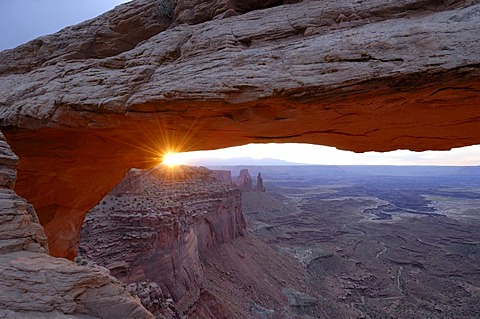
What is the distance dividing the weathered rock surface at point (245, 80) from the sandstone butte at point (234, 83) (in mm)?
31

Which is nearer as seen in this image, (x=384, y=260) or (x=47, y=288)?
(x=47, y=288)

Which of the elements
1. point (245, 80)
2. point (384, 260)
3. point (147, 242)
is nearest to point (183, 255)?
point (147, 242)

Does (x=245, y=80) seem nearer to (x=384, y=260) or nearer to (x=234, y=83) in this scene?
(x=234, y=83)

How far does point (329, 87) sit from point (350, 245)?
42.5 metres

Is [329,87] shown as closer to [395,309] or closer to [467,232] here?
[395,309]

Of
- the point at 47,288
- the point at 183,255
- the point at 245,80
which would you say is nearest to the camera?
the point at 47,288

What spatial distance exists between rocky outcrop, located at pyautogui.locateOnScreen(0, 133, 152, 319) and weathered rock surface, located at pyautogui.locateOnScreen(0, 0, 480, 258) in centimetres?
339

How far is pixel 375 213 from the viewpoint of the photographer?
7662 centimetres

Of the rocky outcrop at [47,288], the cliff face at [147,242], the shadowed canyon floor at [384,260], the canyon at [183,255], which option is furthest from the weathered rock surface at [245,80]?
the shadowed canyon floor at [384,260]

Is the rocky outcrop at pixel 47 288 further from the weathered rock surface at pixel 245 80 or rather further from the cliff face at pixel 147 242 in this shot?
the cliff face at pixel 147 242

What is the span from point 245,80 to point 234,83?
23 centimetres

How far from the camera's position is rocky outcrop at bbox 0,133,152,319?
11.7 ft

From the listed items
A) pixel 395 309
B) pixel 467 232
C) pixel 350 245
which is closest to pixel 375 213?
pixel 467 232

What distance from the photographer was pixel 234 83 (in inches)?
226
